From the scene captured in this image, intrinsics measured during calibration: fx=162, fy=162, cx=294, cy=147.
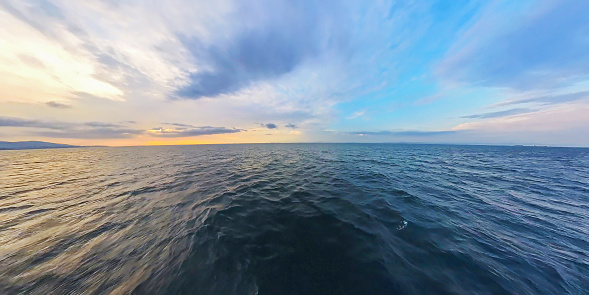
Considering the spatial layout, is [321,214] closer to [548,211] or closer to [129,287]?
[129,287]

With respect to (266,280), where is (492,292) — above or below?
below

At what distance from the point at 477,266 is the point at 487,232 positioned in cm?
327

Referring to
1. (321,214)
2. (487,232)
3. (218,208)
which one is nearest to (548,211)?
(487,232)

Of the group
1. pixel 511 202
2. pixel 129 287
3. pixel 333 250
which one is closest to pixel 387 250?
pixel 333 250

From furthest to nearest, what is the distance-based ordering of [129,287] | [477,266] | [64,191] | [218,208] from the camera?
[64,191] < [218,208] < [477,266] < [129,287]

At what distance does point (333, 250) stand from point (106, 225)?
10.7 m

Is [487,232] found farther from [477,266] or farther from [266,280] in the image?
[266,280]

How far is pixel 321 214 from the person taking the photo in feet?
28.1

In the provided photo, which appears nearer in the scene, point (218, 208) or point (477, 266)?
point (477, 266)

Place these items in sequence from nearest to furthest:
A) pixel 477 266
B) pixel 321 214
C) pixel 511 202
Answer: pixel 477 266 → pixel 321 214 → pixel 511 202

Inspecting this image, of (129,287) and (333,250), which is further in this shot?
(333,250)

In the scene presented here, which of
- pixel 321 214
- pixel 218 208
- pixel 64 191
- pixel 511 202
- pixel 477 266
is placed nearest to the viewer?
pixel 477 266

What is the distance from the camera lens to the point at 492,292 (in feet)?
15.6

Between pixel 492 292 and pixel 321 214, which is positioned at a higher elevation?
pixel 321 214
